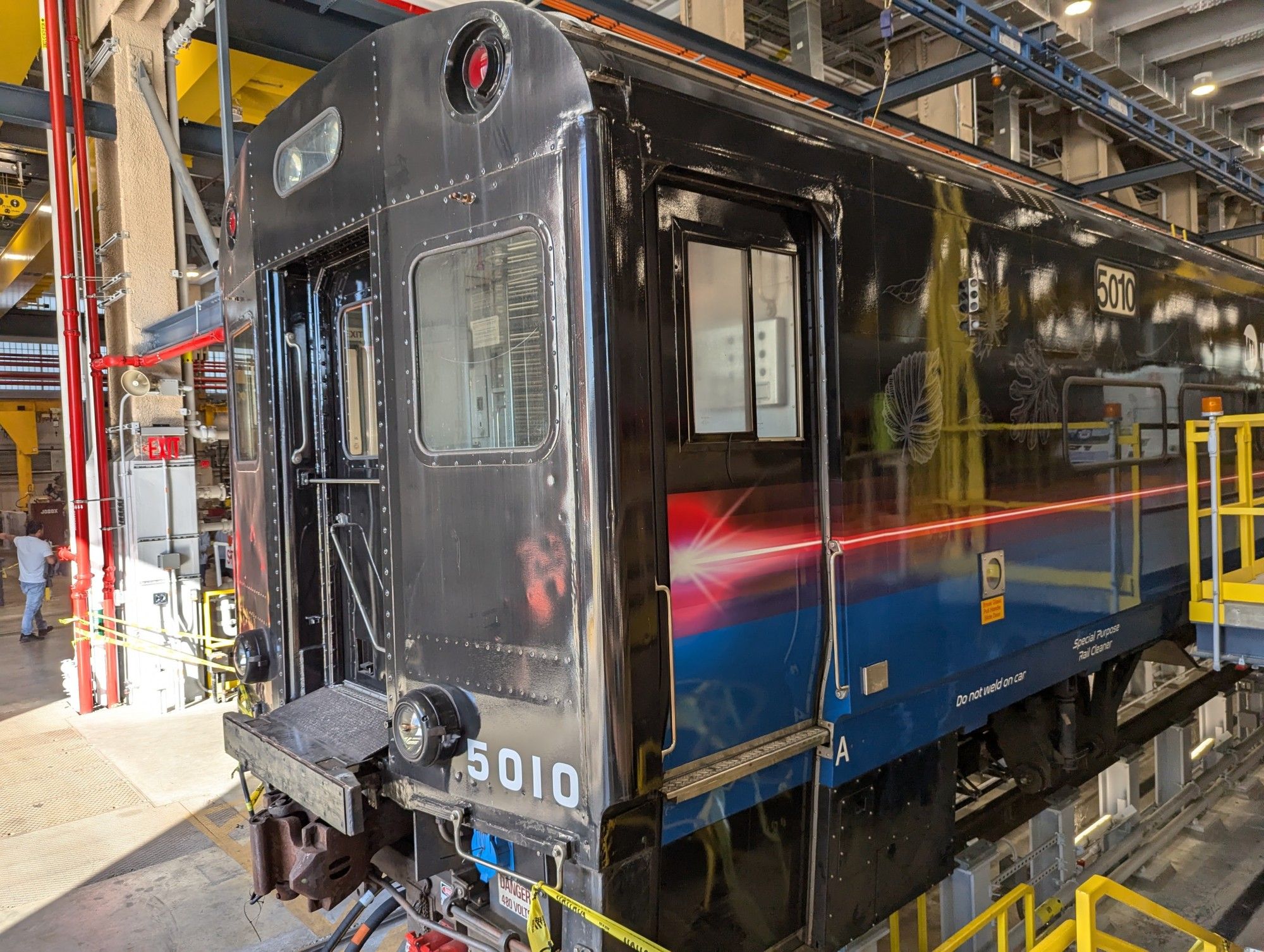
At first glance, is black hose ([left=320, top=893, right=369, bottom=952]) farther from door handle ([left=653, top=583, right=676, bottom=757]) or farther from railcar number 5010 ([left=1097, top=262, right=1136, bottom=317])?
railcar number 5010 ([left=1097, top=262, right=1136, bottom=317])

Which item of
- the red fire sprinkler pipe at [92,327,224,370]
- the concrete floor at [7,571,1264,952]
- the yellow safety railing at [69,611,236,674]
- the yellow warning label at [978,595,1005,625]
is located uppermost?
the red fire sprinkler pipe at [92,327,224,370]

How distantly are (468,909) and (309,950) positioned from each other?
162cm

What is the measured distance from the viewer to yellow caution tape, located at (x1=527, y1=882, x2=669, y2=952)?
7.34ft

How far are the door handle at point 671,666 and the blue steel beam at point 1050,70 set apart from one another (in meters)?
4.30

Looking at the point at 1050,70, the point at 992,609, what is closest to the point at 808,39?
the point at 1050,70

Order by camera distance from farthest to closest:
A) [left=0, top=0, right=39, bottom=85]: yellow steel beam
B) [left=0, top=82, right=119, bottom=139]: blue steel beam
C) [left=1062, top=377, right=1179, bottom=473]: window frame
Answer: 1. [left=0, top=0, right=39, bottom=85]: yellow steel beam
2. [left=0, top=82, right=119, bottom=139]: blue steel beam
3. [left=1062, top=377, right=1179, bottom=473]: window frame

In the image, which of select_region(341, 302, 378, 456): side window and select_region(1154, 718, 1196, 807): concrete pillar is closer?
select_region(341, 302, 378, 456): side window

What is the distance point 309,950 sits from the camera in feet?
13.1

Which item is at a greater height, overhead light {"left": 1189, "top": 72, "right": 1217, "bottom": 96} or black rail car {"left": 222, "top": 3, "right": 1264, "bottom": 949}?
overhead light {"left": 1189, "top": 72, "right": 1217, "bottom": 96}

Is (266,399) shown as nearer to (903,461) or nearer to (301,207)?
(301,207)

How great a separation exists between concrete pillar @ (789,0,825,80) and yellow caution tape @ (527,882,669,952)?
6780mm

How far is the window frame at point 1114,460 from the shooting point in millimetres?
4219

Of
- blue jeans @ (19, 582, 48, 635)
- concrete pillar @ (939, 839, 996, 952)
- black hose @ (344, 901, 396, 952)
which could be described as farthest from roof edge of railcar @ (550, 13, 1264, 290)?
blue jeans @ (19, 582, 48, 635)

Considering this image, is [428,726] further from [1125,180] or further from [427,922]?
[1125,180]
